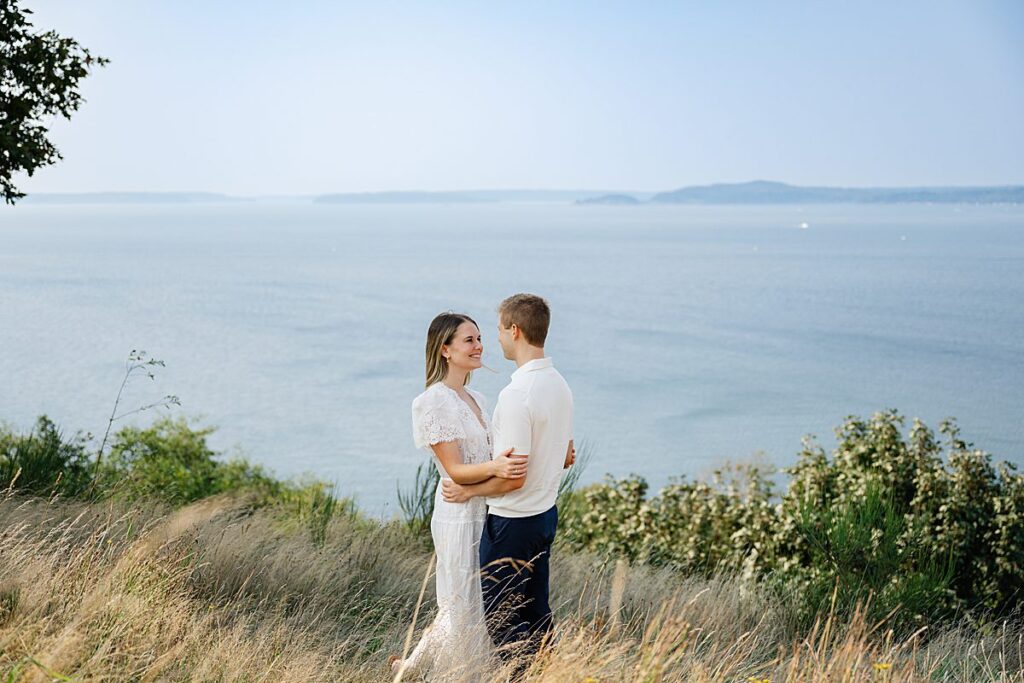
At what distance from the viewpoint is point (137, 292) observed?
9619 centimetres

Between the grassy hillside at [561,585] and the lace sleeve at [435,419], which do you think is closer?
the grassy hillside at [561,585]

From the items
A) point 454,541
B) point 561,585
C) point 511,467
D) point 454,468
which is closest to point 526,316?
point 511,467

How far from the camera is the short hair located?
3.95 m

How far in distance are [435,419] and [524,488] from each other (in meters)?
0.46

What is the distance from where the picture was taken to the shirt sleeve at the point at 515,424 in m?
3.94

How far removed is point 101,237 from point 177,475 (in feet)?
557

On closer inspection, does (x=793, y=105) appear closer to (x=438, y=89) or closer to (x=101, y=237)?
(x=438, y=89)

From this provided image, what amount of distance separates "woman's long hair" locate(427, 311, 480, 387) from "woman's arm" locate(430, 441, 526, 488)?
31cm

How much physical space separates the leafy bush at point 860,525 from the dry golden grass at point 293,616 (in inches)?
29.9

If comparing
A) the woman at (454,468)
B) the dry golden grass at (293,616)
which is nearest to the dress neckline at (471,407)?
the woman at (454,468)

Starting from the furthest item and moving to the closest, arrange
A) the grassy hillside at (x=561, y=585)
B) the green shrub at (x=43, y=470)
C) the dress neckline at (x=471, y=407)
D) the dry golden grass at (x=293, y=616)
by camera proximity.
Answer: the green shrub at (x=43, y=470) → the dress neckline at (x=471, y=407) → the grassy hillside at (x=561, y=585) → the dry golden grass at (x=293, y=616)

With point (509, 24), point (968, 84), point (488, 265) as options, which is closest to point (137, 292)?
point (488, 265)

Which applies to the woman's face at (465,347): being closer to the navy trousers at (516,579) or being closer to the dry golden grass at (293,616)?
the navy trousers at (516,579)

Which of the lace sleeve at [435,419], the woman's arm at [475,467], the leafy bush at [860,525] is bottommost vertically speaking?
the leafy bush at [860,525]
